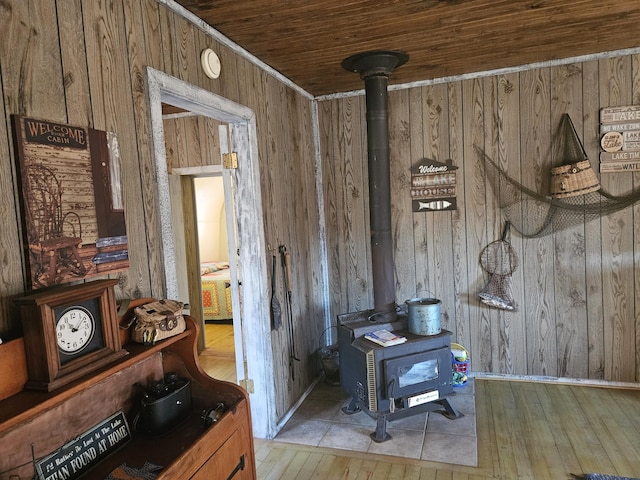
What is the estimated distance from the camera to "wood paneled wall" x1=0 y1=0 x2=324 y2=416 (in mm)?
1183

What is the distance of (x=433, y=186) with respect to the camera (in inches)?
134

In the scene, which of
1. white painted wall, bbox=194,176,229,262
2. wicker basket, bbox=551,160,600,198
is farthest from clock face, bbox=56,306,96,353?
white painted wall, bbox=194,176,229,262

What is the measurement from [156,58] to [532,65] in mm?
2616

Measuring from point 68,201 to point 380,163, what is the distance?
6.13ft

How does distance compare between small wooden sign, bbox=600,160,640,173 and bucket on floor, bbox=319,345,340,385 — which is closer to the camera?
small wooden sign, bbox=600,160,640,173

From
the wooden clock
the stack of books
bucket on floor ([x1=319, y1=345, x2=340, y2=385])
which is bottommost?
bucket on floor ([x1=319, y1=345, x2=340, y2=385])

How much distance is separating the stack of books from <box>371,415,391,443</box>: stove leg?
1.53 feet

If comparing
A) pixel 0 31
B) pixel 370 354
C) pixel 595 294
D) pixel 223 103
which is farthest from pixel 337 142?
pixel 0 31

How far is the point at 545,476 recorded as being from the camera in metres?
2.17

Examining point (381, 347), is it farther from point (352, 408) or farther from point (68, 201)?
point (68, 201)

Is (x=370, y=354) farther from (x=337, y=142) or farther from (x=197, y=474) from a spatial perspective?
(x=337, y=142)

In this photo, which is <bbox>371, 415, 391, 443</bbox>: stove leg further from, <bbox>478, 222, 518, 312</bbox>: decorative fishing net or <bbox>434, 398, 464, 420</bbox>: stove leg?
<bbox>478, 222, 518, 312</bbox>: decorative fishing net

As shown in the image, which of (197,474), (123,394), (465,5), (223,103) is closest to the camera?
(197,474)

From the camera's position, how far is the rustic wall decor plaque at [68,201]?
1.21 metres
